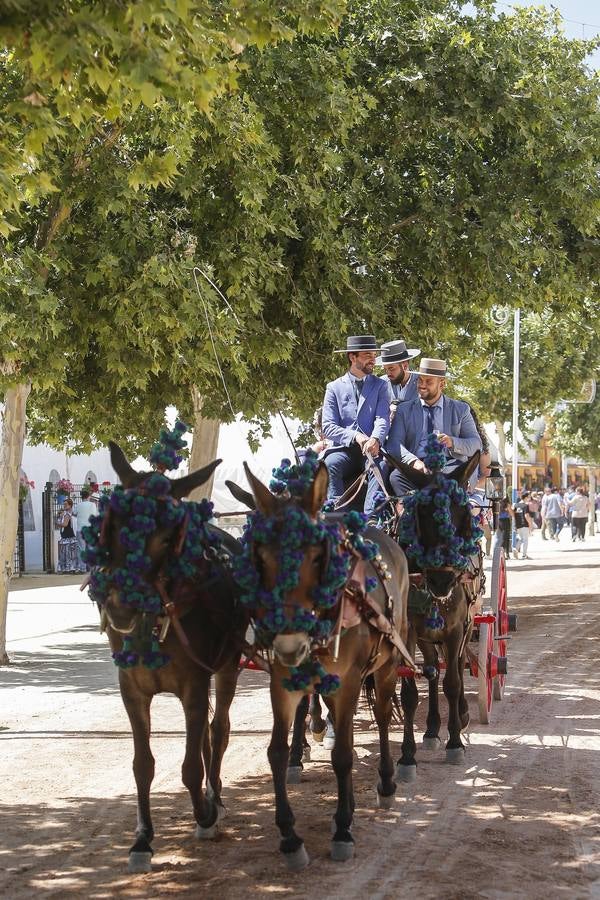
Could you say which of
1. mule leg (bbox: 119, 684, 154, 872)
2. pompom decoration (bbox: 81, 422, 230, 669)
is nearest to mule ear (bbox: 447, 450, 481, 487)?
pompom decoration (bbox: 81, 422, 230, 669)

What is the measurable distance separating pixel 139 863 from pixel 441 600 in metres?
3.19

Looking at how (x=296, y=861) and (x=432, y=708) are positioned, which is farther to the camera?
(x=432, y=708)

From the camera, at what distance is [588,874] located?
5750 millimetres

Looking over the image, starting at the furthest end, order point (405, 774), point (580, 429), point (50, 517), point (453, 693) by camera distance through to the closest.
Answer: point (580, 429) → point (50, 517) → point (453, 693) → point (405, 774)

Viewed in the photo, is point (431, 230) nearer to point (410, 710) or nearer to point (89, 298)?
point (89, 298)

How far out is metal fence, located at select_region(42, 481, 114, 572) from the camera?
96.2 feet

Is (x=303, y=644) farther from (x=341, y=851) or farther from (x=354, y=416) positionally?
(x=354, y=416)

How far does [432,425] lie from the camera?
9.70 metres

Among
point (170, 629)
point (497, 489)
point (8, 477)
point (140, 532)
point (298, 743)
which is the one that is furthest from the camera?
point (8, 477)

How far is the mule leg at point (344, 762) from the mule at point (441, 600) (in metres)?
1.79

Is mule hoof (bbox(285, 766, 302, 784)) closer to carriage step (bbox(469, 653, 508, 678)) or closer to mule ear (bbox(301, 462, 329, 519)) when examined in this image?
carriage step (bbox(469, 653, 508, 678))

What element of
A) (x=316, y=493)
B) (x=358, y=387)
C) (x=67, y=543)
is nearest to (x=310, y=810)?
(x=316, y=493)

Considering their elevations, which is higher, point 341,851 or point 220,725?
point 220,725

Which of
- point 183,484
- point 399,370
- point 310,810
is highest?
point 399,370
